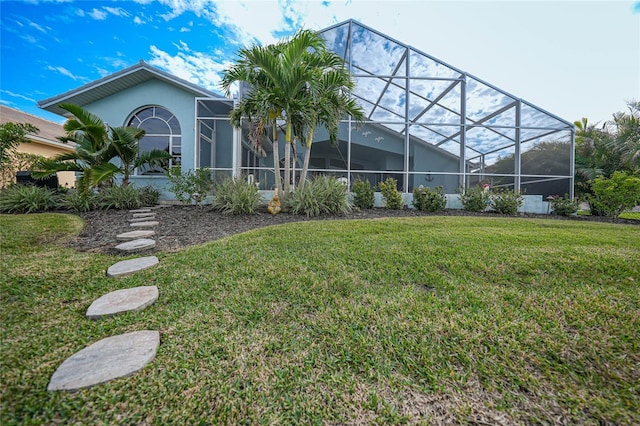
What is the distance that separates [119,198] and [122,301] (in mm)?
5708

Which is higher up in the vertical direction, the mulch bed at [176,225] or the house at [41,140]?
the house at [41,140]

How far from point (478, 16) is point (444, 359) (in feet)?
30.9

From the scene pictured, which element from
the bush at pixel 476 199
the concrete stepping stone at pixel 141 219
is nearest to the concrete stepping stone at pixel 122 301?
the concrete stepping stone at pixel 141 219

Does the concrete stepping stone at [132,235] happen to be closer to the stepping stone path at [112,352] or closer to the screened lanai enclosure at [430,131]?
the stepping stone path at [112,352]

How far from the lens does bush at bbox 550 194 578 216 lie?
304 inches

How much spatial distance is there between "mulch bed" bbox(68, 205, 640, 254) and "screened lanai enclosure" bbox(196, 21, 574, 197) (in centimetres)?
266

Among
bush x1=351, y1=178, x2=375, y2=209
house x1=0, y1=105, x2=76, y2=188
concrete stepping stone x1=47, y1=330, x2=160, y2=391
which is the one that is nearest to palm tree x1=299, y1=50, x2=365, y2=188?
bush x1=351, y1=178, x2=375, y2=209

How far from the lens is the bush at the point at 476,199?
757cm

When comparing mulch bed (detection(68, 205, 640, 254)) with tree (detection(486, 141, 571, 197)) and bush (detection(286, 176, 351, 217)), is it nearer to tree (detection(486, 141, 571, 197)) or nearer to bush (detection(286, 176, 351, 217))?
bush (detection(286, 176, 351, 217))

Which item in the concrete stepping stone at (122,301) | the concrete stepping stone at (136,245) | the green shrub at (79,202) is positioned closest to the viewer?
the concrete stepping stone at (122,301)

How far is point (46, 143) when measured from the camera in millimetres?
11172

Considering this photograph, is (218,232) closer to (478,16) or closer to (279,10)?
(279,10)

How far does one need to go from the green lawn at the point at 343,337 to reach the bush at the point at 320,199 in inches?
114

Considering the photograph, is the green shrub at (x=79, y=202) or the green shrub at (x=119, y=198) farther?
the green shrub at (x=119, y=198)
